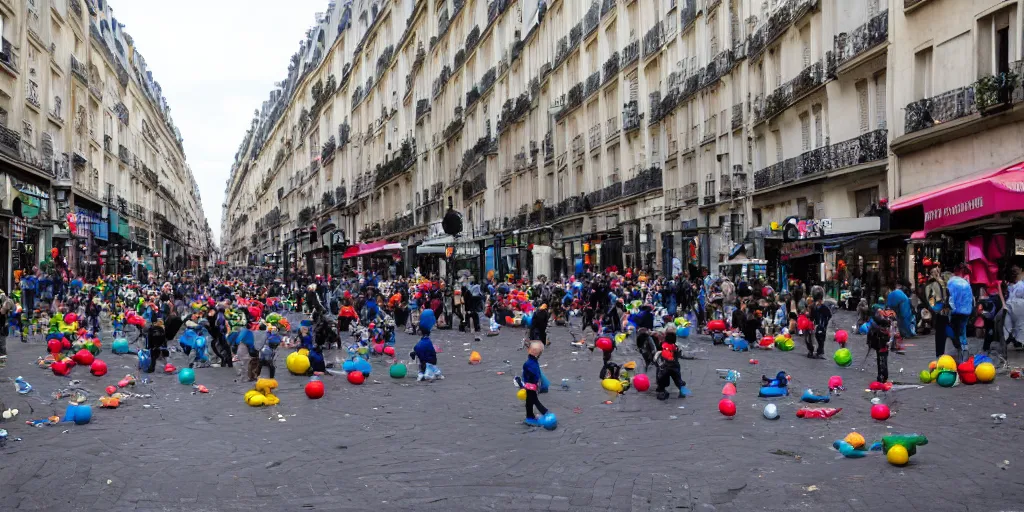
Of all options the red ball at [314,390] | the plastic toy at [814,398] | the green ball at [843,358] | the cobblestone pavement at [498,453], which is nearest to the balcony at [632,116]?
the green ball at [843,358]

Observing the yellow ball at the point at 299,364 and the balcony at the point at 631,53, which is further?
the balcony at the point at 631,53

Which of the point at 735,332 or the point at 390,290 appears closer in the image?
the point at 735,332

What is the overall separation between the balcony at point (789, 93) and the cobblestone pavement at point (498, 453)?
1701 cm

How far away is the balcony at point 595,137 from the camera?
4518cm

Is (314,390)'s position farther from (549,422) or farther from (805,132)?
(805,132)

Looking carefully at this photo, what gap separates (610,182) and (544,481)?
36569 mm

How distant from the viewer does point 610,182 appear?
44281 millimetres

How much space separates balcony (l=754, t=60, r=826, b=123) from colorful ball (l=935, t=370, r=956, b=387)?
58.6 ft

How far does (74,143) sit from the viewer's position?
148 feet

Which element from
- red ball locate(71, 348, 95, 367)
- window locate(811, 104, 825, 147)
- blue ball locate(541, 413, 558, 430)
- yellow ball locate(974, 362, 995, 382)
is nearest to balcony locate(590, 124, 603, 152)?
window locate(811, 104, 825, 147)

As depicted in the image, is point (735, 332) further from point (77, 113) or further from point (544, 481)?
point (77, 113)

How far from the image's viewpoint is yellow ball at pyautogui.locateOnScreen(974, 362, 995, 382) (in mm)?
12922

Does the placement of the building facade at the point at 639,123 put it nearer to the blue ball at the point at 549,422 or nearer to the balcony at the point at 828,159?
the balcony at the point at 828,159

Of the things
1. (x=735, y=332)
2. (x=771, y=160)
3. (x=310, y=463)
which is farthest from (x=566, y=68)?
(x=310, y=463)
